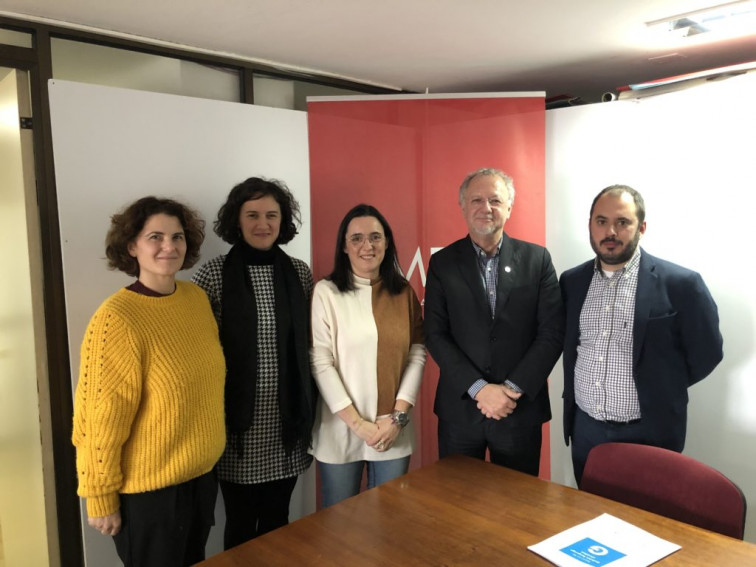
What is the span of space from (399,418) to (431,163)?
1579 millimetres

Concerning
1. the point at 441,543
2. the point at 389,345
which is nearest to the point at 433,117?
the point at 389,345

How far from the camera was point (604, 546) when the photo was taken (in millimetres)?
1536

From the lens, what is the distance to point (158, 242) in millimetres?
2006

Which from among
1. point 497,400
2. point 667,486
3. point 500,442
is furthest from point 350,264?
point 667,486

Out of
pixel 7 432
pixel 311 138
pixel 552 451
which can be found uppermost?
pixel 311 138

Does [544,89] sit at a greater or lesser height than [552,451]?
greater

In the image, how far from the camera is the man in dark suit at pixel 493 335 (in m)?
2.40

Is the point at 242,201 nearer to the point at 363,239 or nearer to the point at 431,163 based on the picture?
the point at 363,239

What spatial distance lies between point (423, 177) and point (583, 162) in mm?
915

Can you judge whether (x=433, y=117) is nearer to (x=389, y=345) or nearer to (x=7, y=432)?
(x=389, y=345)

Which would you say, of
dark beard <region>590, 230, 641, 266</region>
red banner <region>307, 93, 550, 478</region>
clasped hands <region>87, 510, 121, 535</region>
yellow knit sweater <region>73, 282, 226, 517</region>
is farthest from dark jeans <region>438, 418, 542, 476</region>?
clasped hands <region>87, 510, 121, 535</region>

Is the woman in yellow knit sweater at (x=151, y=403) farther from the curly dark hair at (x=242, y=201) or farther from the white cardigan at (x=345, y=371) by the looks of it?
the white cardigan at (x=345, y=371)

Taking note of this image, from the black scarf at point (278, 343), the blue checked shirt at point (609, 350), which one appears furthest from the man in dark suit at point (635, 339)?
the black scarf at point (278, 343)

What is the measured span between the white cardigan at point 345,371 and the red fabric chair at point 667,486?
30.9 inches
